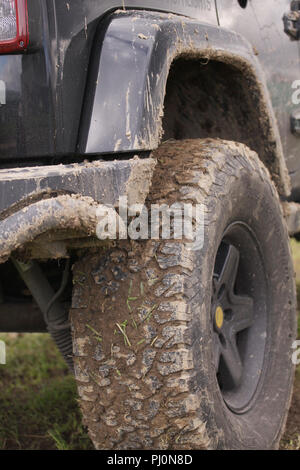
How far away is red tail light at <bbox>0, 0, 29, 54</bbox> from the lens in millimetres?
1540

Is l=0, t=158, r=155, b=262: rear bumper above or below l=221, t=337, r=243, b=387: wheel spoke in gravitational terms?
above

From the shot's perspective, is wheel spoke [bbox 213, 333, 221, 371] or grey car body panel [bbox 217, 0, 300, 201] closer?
wheel spoke [bbox 213, 333, 221, 371]

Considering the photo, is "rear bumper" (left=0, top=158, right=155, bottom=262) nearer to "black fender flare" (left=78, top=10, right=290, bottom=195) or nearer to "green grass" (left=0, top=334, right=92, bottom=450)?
"black fender flare" (left=78, top=10, right=290, bottom=195)

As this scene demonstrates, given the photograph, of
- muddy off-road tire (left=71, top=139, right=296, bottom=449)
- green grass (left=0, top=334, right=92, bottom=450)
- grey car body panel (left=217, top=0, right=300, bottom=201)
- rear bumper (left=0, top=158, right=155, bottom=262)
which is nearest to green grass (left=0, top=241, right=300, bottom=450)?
green grass (left=0, top=334, right=92, bottom=450)

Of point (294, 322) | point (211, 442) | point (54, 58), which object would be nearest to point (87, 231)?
point (54, 58)

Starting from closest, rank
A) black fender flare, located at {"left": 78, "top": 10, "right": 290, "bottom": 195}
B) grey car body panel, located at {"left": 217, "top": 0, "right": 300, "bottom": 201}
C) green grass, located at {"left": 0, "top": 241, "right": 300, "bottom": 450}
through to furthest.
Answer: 1. black fender flare, located at {"left": 78, "top": 10, "right": 290, "bottom": 195}
2. grey car body panel, located at {"left": 217, "top": 0, "right": 300, "bottom": 201}
3. green grass, located at {"left": 0, "top": 241, "right": 300, "bottom": 450}

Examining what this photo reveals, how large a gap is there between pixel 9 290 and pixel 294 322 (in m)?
1.04

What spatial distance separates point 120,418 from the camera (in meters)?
1.83

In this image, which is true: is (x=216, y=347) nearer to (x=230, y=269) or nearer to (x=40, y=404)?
(x=230, y=269)

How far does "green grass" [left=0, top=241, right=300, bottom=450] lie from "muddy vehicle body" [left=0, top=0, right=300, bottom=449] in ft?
1.88

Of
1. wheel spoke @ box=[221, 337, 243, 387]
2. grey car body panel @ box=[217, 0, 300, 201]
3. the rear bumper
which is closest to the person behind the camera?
the rear bumper

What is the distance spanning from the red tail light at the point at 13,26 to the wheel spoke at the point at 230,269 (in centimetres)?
98

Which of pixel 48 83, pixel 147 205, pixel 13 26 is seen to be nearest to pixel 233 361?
pixel 147 205

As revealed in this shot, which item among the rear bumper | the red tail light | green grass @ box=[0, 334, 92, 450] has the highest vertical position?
the red tail light
